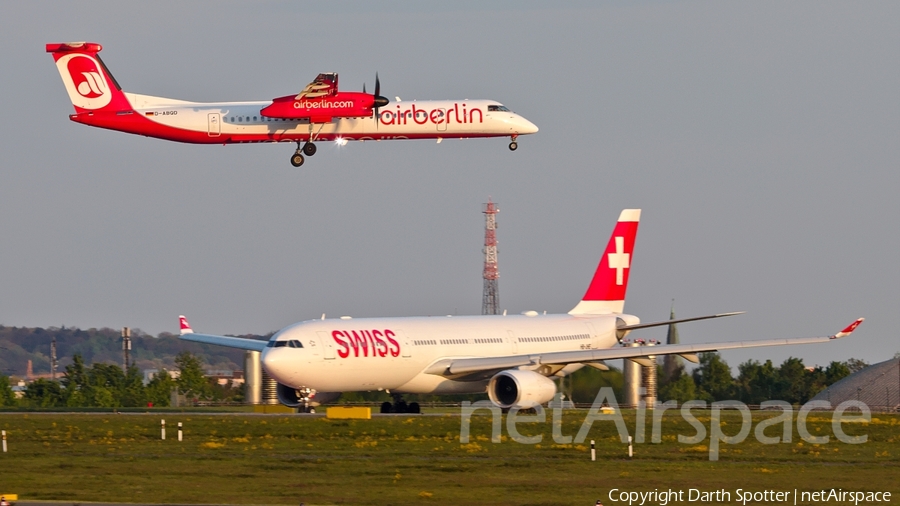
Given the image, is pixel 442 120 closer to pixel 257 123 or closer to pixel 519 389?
pixel 257 123

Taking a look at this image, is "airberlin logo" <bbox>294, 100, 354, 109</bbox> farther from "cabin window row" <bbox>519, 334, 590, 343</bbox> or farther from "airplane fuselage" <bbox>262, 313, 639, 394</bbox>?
"cabin window row" <bbox>519, 334, 590, 343</bbox>

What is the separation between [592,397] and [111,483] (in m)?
36.0

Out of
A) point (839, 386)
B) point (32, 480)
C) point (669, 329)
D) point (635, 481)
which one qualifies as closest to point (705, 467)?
point (635, 481)

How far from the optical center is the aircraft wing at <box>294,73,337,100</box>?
47219 mm

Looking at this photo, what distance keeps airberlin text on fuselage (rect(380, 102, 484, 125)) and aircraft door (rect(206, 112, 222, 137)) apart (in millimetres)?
5711

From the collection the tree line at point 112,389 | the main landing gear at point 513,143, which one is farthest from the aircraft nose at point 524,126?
the tree line at point 112,389

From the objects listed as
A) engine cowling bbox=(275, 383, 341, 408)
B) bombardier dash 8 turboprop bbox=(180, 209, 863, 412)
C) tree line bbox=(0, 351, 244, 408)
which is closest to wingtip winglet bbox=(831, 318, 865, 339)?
bombardier dash 8 turboprop bbox=(180, 209, 863, 412)

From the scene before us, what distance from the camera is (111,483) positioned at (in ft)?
95.7

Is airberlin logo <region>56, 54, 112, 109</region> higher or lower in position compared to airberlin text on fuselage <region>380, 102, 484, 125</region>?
higher

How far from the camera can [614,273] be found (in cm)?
6303

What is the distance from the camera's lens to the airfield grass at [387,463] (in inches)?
1098

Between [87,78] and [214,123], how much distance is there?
4802 mm

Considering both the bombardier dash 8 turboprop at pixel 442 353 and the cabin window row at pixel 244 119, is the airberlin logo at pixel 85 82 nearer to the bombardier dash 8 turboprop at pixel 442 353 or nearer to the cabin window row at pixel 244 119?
the cabin window row at pixel 244 119

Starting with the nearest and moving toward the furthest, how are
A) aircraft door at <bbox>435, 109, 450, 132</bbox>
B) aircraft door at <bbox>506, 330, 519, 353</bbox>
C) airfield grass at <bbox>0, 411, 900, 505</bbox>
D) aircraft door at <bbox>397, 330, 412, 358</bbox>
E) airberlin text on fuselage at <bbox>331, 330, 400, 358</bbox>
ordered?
airfield grass at <bbox>0, 411, 900, 505</bbox> < airberlin text on fuselage at <bbox>331, 330, 400, 358</bbox> < aircraft door at <bbox>435, 109, 450, 132</bbox> < aircraft door at <bbox>397, 330, 412, 358</bbox> < aircraft door at <bbox>506, 330, 519, 353</bbox>
